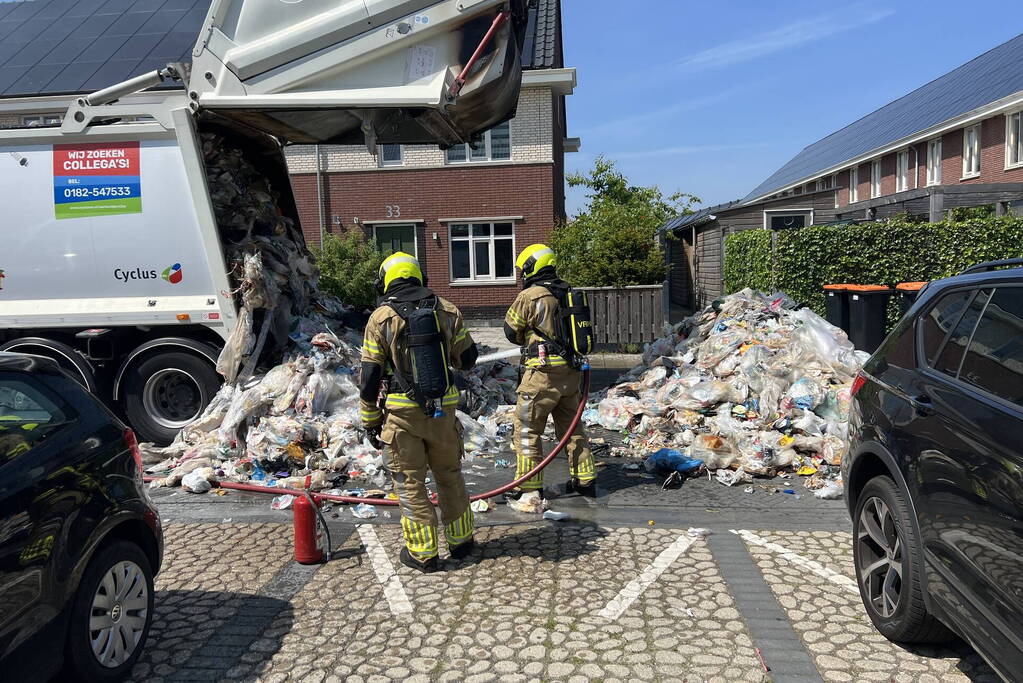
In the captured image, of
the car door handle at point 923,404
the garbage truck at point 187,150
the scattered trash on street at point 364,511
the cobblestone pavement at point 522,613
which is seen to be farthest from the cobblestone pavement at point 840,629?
the garbage truck at point 187,150

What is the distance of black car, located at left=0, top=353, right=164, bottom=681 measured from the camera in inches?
108

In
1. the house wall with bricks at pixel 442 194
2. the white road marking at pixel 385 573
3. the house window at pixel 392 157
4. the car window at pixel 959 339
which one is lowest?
the white road marking at pixel 385 573

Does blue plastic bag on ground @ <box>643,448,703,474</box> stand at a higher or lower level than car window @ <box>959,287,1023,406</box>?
lower

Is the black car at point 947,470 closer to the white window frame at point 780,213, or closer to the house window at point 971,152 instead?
the white window frame at point 780,213

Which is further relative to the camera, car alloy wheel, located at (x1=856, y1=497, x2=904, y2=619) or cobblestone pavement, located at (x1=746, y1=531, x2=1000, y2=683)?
car alloy wheel, located at (x1=856, y1=497, x2=904, y2=619)

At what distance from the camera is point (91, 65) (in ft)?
56.9

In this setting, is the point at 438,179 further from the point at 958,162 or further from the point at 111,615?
the point at 111,615

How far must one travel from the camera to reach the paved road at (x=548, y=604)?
3410 mm

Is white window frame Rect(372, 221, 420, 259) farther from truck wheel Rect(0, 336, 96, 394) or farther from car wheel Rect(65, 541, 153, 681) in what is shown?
car wheel Rect(65, 541, 153, 681)

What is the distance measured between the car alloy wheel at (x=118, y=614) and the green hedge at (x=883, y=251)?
9.17 meters

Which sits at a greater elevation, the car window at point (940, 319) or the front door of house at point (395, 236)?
the front door of house at point (395, 236)

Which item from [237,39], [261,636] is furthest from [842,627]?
[237,39]

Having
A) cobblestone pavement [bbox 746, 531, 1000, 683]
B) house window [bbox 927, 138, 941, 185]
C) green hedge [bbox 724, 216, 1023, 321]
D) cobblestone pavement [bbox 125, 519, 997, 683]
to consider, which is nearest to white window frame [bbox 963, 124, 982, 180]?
house window [bbox 927, 138, 941, 185]

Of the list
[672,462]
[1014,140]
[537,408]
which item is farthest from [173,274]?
[1014,140]
